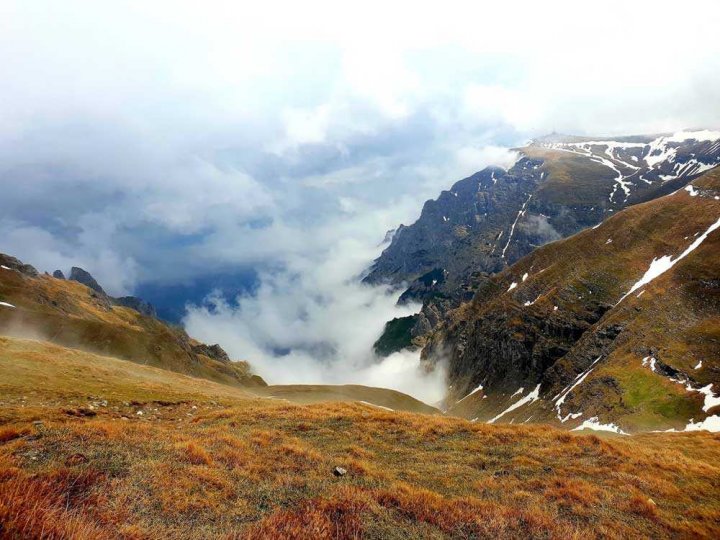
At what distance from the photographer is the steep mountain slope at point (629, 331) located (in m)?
99.2

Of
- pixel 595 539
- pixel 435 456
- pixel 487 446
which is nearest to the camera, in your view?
pixel 595 539

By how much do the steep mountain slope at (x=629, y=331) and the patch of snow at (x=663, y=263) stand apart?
630 mm

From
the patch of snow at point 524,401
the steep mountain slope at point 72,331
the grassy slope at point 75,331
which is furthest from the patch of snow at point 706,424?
the steep mountain slope at point 72,331

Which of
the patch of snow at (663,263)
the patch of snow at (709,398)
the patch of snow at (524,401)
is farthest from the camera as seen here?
the patch of snow at (524,401)

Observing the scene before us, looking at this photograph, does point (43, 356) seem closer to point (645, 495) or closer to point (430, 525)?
point (430, 525)

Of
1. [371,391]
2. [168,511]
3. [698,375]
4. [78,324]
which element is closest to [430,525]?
[168,511]

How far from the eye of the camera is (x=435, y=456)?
21.0m

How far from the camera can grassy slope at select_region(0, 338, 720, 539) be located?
33.2 ft

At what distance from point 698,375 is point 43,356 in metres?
131

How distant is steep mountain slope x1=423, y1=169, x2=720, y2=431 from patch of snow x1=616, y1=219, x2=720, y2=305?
63 centimetres

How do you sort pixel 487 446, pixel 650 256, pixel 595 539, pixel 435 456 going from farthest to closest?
pixel 650 256 < pixel 487 446 < pixel 435 456 < pixel 595 539

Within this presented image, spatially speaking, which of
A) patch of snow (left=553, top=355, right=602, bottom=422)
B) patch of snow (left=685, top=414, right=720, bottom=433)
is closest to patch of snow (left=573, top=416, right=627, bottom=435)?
patch of snow (left=685, top=414, right=720, bottom=433)

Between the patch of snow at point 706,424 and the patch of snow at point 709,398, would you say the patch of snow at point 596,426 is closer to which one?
the patch of snow at point 706,424

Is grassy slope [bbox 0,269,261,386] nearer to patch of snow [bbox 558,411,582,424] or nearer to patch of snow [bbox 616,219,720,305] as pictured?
patch of snow [bbox 558,411,582,424]
